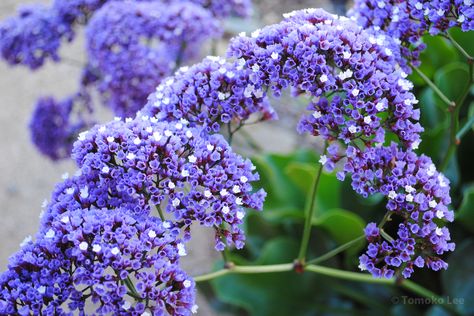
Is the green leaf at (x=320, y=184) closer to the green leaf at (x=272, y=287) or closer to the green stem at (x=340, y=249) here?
the green leaf at (x=272, y=287)

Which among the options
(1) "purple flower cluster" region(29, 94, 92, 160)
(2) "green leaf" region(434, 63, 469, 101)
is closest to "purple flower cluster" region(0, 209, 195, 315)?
(1) "purple flower cluster" region(29, 94, 92, 160)

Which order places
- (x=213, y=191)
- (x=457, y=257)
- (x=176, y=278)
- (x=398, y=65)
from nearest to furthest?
(x=176, y=278) → (x=213, y=191) → (x=398, y=65) → (x=457, y=257)

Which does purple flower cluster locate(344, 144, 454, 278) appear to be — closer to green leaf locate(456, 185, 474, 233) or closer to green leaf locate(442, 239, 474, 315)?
green leaf locate(456, 185, 474, 233)

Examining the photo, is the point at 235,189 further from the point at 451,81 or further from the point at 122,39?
the point at 451,81

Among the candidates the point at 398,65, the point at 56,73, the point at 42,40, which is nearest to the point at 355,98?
the point at 398,65

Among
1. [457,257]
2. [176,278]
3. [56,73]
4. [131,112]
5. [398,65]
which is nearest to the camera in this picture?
[176,278]

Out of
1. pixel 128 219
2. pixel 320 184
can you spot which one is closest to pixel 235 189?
pixel 128 219

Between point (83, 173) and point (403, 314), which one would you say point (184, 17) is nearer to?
point (83, 173)
